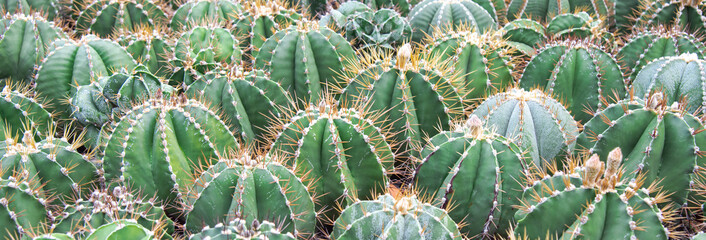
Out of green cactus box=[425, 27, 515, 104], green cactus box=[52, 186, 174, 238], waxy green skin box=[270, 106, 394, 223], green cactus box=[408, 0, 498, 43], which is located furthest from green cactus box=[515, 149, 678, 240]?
green cactus box=[408, 0, 498, 43]

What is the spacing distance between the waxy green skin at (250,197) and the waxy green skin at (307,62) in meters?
0.98

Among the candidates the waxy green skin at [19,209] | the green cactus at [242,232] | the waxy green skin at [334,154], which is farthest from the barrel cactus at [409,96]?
the waxy green skin at [19,209]

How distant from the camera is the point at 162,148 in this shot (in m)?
2.76

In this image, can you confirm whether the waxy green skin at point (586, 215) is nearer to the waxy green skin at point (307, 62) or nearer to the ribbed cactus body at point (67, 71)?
the waxy green skin at point (307, 62)

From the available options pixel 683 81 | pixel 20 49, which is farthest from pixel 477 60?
pixel 20 49

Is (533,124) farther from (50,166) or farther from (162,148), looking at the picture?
(50,166)

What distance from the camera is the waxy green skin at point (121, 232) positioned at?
7.10 ft

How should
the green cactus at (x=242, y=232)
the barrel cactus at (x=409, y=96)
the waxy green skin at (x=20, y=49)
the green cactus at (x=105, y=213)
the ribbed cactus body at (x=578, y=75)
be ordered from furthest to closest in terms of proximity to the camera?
the waxy green skin at (x=20, y=49), the ribbed cactus body at (x=578, y=75), the barrel cactus at (x=409, y=96), the green cactus at (x=105, y=213), the green cactus at (x=242, y=232)

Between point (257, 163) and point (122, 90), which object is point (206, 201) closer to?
point (257, 163)

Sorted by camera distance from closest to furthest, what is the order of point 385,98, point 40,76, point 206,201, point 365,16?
point 206,201
point 385,98
point 40,76
point 365,16

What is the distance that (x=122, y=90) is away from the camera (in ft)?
10.7

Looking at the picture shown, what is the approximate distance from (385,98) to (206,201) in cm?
106

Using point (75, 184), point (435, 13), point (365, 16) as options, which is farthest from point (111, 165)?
point (435, 13)

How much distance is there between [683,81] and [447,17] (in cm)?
156
